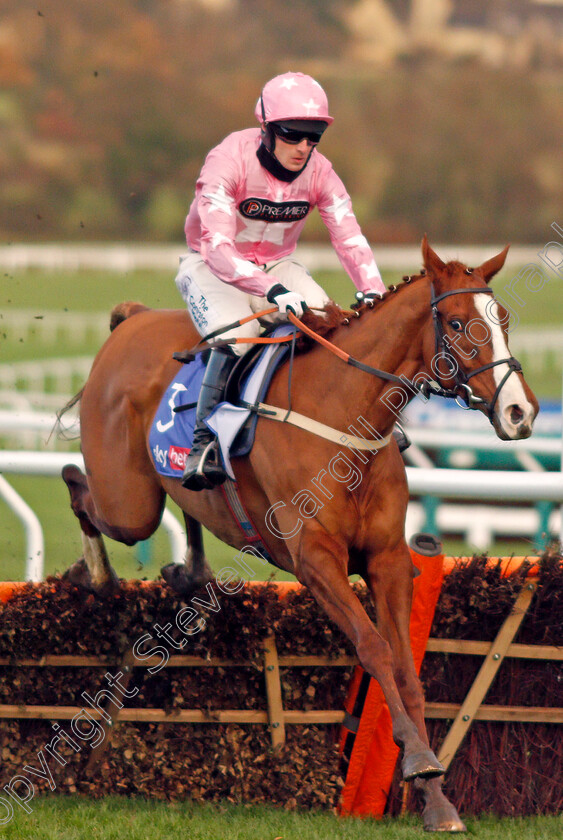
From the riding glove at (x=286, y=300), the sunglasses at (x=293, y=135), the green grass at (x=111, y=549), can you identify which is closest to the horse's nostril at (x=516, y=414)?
the riding glove at (x=286, y=300)

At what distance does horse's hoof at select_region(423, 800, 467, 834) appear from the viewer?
9.79 feet

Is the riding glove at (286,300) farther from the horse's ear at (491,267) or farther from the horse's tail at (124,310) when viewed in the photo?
the horse's tail at (124,310)

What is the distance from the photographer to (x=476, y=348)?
2934mm

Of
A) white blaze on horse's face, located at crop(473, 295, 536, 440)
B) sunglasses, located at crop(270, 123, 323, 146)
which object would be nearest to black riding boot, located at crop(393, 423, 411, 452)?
white blaze on horse's face, located at crop(473, 295, 536, 440)

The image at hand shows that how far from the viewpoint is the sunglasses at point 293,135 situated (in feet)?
11.4

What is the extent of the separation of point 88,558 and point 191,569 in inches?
18.2

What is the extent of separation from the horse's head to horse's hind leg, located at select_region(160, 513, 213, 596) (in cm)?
139

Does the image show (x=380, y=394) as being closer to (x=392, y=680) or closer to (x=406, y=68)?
(x=392, y=680)

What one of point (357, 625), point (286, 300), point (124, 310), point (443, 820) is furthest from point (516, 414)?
point (124, 310)

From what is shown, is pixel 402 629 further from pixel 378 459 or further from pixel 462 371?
pixel 462 371

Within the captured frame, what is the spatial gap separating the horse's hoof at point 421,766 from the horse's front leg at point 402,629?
12 cm

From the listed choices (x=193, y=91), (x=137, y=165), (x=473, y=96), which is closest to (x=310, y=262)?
(x=137, y=165)

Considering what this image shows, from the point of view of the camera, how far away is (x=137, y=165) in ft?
134

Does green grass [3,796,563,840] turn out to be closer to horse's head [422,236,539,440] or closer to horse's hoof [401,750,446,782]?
horse's hoof [401,750,446,782]
